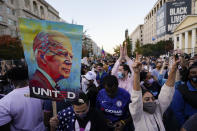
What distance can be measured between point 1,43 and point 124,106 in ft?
86.7

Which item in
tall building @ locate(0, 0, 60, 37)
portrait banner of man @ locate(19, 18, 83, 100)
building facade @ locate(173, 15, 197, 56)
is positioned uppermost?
tall building @ locate(0, 0, 60, 37)

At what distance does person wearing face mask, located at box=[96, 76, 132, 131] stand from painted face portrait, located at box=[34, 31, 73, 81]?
41.4 inches

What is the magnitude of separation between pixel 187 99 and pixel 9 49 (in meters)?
25.8

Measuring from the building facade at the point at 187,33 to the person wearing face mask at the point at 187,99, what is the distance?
34499 mm

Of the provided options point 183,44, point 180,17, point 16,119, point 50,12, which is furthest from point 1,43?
point 180,17

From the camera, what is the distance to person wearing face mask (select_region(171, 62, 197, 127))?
201 cm

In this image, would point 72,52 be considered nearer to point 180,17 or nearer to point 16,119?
point 16,119

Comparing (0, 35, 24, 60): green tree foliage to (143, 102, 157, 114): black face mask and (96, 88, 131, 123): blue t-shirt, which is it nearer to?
(96, 88, 131, 123): blue t-shirt

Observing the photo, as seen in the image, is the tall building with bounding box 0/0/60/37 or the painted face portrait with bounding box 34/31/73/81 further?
the tall building with bounding box 0/0/60/37

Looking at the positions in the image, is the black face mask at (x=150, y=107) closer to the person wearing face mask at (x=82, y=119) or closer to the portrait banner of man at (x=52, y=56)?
the person wearing face mask at (x=82, y=119)

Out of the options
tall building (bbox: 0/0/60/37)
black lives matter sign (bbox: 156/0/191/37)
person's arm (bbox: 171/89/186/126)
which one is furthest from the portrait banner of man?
black lives matter sign (bbox: 156/0/191/37)

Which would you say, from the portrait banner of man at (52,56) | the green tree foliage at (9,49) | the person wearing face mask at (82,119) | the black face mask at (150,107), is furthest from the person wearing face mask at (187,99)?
the green tree foliage at (9,49)

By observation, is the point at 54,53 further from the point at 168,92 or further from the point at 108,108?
the point at 168,92

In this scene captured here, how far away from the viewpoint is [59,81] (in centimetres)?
135
